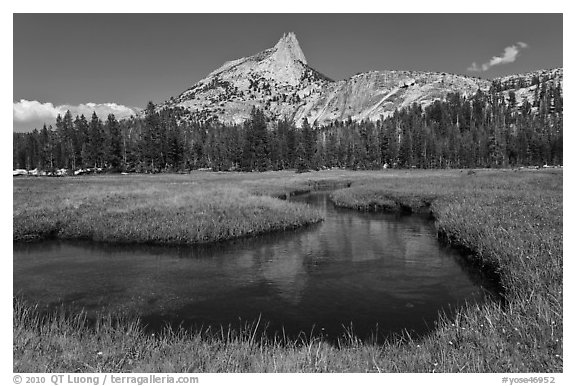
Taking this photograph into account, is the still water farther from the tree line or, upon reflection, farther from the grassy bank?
the tree line

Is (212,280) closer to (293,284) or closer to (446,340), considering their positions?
(293,284)

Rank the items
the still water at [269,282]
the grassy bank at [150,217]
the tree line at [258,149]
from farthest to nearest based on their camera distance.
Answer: the tree line at [258,149], the grassy bank at [150,217], the still water at [269,282]

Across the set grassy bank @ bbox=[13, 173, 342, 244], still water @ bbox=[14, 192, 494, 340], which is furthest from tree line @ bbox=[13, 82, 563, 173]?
still water @ bbox=[14, 192, 494, 340]

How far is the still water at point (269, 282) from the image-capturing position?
12.4 meters

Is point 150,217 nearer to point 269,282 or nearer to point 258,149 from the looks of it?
point 269,282

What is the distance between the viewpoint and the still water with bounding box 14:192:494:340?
12.4 metres

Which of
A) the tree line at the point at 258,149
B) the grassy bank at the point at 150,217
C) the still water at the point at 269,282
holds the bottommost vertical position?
the still water at the point at 269,282

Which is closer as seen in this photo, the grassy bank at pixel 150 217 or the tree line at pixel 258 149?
the grassy bank at pixel 150 217

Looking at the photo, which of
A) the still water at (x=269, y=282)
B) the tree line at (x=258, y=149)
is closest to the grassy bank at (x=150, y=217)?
the still water at (x=269, y=282)

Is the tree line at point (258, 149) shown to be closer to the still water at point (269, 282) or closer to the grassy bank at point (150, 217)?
the grassy bank at point (150, 217)

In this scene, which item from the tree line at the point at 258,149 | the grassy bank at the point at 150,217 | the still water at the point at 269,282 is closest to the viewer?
the still water at the point at 269,282

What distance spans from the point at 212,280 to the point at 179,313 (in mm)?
3546

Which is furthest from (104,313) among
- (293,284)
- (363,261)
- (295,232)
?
(295,232)

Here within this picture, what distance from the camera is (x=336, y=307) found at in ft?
43.3
